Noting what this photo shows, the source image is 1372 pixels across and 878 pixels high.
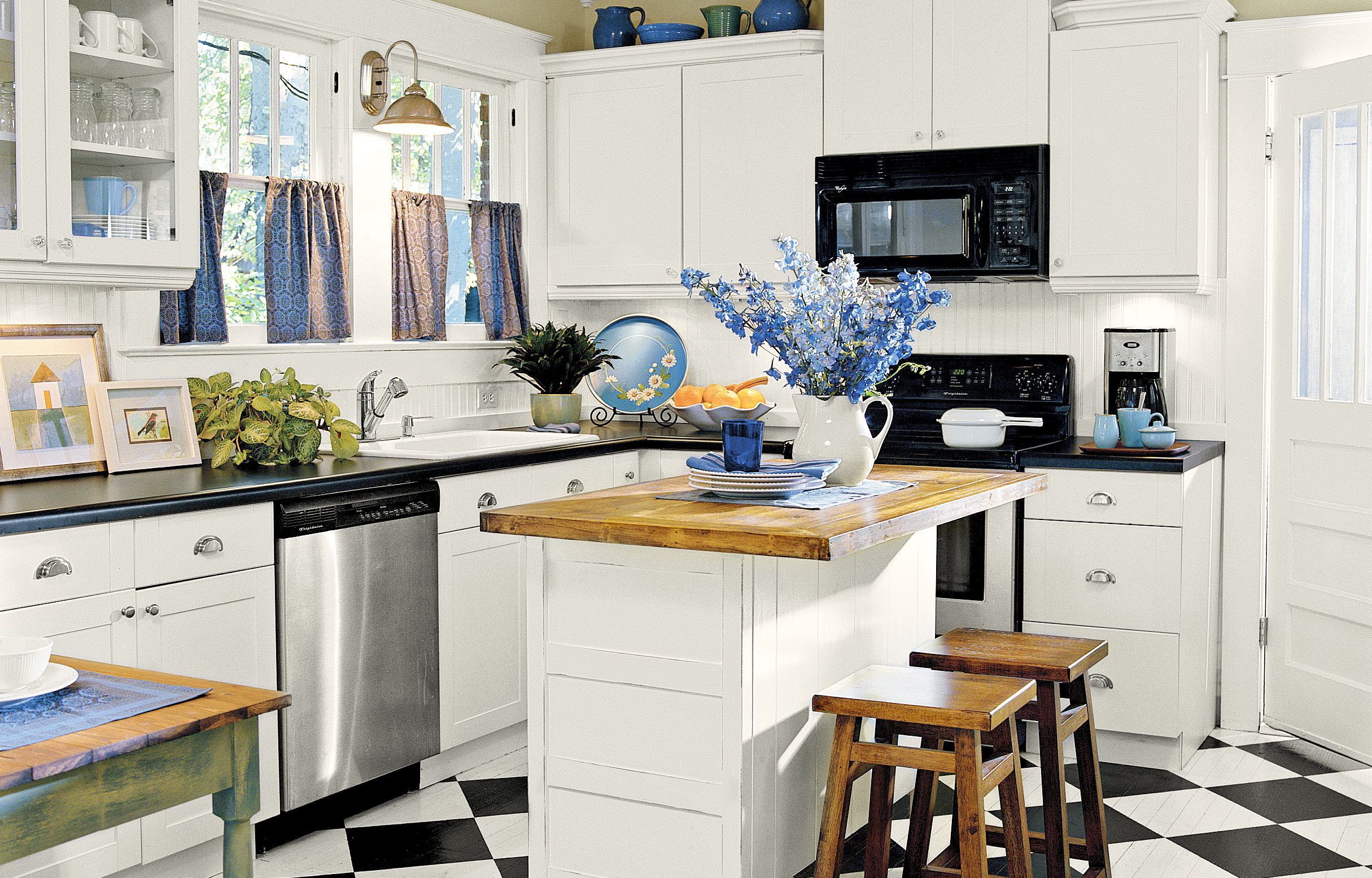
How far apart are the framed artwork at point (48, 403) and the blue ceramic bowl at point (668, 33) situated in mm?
2380

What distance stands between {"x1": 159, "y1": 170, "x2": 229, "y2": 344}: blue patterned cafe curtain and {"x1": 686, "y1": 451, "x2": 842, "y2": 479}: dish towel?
1718 mm

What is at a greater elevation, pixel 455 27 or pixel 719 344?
pixel 455 27

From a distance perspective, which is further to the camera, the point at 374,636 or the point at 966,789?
the point at 374,636

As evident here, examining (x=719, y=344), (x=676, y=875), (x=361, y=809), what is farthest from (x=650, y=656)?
(x=719, y=344)

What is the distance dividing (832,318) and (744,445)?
0.32m

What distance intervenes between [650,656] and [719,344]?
2764mm

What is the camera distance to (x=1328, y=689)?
4062 mm

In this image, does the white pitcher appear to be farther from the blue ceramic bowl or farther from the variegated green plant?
the blue ceramic bowl

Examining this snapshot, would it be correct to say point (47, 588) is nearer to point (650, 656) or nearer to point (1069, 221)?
point (650, 656)

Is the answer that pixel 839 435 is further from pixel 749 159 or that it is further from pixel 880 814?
pixel 749 159

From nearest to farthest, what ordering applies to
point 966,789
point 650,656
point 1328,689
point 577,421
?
point 966,789 < point 650,656 < point 1328,689 < point 577,421

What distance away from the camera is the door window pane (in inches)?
159

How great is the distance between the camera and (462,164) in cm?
488

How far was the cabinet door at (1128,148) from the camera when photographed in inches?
160
